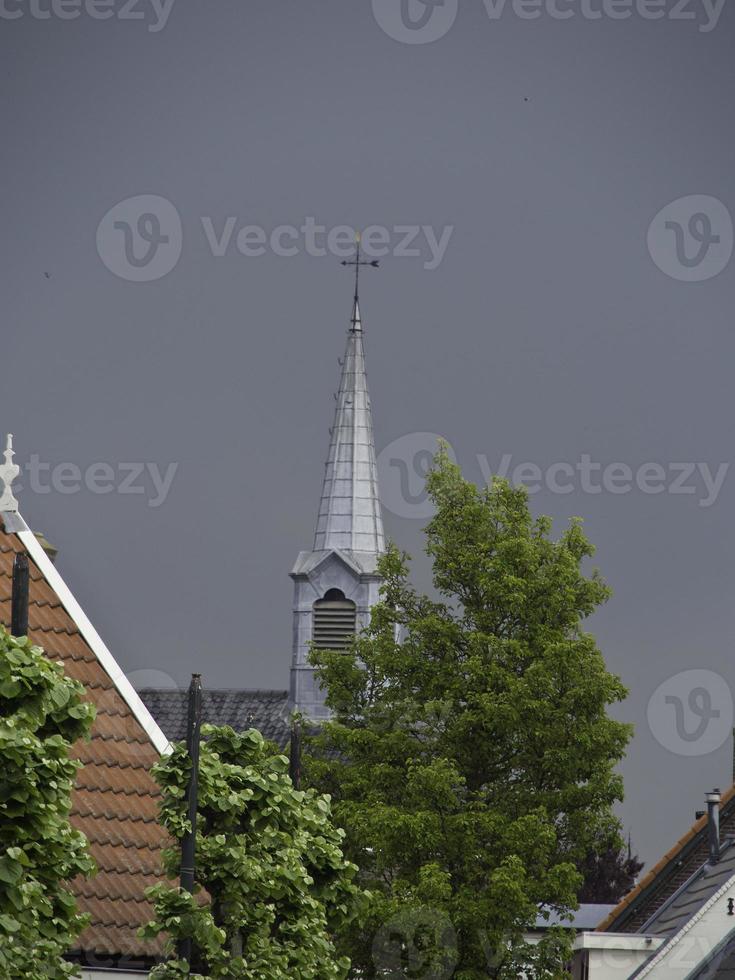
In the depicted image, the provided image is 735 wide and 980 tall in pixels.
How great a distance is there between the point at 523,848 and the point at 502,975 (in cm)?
210

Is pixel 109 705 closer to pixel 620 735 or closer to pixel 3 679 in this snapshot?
pixel 3 679

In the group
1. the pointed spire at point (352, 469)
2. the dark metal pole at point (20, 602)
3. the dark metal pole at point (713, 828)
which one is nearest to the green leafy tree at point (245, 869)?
the dark metal pole at point (20, 602)

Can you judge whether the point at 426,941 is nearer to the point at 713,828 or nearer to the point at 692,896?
the point at 692,896

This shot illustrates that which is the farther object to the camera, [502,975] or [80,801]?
[502,975]

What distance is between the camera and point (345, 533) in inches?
3831

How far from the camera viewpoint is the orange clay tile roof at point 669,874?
38.0 metres

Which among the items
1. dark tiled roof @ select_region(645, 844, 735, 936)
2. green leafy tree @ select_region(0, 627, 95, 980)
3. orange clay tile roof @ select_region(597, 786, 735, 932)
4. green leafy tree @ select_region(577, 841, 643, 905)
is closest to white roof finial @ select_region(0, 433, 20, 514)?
green leafy tree @ select_region(0, 627, 95, 980)

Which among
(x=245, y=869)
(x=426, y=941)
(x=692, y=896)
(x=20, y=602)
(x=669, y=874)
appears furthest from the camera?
(x=669, y=874)

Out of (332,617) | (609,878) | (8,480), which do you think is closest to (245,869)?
(8,480)

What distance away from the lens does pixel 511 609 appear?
35.8 m

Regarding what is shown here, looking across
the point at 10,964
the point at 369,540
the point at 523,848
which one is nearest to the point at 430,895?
the point at 523,848

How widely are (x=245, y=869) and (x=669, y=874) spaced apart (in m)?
19.9

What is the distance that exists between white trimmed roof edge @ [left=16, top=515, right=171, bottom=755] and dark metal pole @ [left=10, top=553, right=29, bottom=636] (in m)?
5.78

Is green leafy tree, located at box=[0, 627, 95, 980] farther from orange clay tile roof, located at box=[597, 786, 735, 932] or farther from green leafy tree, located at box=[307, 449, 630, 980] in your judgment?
orange clay tile roof, located at box=[597, 786, 735, 932]
